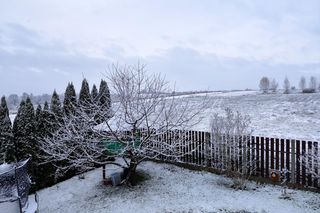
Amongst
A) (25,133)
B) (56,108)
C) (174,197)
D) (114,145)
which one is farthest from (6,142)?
(174,197)

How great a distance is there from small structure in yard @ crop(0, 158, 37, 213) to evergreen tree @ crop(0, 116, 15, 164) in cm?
300

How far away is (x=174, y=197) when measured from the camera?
20.4ft

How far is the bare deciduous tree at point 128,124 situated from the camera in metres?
7.30

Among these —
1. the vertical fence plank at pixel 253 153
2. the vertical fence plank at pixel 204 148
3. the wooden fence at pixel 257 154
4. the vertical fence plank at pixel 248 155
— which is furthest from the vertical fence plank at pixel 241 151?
the vertical fence plank at pixel 204 148

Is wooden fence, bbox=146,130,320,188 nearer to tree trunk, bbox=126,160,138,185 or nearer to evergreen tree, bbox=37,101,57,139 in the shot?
tree trunk, bbox=126,160,138,185

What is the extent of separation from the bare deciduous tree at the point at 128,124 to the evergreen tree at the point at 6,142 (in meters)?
0.87

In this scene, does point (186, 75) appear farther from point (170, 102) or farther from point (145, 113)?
point (145, 113)

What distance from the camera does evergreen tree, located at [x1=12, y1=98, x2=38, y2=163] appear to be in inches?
301

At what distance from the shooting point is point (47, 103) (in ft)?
28.0

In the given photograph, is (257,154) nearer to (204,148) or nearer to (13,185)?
(204,148)

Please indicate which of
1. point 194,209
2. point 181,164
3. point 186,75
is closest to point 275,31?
point 186,75

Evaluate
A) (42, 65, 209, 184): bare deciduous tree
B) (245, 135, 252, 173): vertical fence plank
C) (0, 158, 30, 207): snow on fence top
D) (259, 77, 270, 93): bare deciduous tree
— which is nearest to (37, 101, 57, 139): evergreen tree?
(42, 65, 209, 184): bare deciduous tree

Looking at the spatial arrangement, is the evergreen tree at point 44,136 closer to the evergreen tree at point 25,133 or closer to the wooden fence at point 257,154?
the evergreen tree at point 25,133

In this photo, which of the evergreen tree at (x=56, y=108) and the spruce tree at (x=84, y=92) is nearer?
the evergreen tree at (x=56, y=108)
